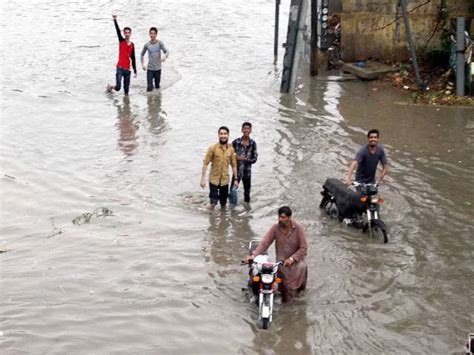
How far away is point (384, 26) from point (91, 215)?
12.6 m

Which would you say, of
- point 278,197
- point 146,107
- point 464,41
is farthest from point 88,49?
point 278,197

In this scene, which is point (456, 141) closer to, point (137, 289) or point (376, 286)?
point (376, 286)

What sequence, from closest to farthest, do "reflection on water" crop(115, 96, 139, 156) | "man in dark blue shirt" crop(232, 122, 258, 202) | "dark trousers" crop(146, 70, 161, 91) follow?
"man in dark blue shirt" crop(232, 122, 258, 202)
"reflection on water" crop(115, 96, 139, 156)
"dark trousers" crop(146, 70, 161, 91)

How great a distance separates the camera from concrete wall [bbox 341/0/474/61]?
21.3 meters

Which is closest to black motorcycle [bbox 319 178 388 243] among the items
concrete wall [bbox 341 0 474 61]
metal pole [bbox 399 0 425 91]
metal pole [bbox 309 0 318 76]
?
metal pole [bbox 399 0 425 91]

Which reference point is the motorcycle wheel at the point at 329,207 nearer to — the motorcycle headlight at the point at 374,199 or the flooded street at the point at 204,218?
the flooded street at the point at 204,218

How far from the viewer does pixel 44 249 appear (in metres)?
10.4

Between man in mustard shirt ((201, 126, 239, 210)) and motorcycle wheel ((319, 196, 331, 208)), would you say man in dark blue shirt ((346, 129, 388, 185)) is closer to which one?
motorcycle wheel ((319, 196, 331, 208))

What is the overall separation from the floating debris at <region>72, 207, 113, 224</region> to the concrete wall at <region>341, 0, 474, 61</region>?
11866 mm

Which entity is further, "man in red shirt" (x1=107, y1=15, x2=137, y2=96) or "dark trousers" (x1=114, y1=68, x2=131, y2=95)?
"dark trousers" (x1=114, y1=68, x2=131, y2=95)

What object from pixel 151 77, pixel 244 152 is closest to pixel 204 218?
pixel 244 152

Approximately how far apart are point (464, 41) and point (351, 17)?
3771 millimetres

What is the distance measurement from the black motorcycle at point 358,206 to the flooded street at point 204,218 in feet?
0.65

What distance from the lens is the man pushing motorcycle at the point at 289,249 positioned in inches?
352
